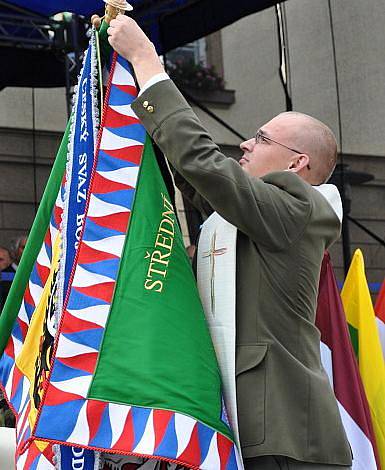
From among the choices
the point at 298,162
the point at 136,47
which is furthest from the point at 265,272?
the point at 136,47

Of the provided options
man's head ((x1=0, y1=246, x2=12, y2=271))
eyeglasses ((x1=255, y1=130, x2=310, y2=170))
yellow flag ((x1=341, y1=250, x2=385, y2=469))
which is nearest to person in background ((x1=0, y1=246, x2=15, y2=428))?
man's head ((x1=0, y1=246, x2=12, y2=271))

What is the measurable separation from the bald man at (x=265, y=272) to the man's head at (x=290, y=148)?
123mm

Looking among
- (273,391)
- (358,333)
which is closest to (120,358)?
(273,391)

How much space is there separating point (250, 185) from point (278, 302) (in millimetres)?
250

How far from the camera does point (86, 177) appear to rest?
2.29 metres

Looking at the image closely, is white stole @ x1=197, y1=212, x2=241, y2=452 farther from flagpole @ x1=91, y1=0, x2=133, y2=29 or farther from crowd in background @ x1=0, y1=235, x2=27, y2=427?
crowd in background @ x1=0, y1=235, x2=27, y2=427

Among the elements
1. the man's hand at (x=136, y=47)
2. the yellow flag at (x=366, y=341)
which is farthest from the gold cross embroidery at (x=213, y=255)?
the yellow flag at (x=366, y=341)

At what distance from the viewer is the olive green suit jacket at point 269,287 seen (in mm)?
1987

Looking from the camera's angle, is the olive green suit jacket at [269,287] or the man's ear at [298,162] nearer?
the olive green suit jacket at [269,287]

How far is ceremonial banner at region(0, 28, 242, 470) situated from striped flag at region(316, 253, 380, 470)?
1.62 metres

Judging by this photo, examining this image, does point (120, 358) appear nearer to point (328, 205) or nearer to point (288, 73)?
point (328, 205)

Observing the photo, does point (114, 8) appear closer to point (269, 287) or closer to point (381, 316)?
point (269, 287)

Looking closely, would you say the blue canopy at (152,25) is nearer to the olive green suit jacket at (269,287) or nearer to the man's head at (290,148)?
the man's head at (290,148)

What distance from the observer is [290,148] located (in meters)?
2.29
